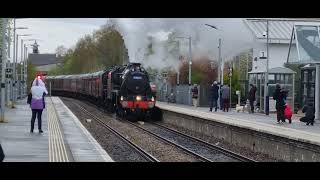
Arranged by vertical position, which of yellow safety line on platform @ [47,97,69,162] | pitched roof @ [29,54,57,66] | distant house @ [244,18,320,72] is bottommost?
yellow safety line on platform @ [47,97,69,162]

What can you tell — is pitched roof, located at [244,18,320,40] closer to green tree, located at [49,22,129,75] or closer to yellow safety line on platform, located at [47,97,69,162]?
green tree, located at [49,22,129,75]

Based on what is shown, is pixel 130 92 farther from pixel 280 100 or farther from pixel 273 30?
pixel 273 30

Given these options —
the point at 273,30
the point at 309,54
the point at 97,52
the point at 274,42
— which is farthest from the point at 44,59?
the point at 309,54

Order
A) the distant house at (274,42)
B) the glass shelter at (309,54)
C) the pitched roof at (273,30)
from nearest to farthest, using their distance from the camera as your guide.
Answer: the glass shelter at (309,54), the pitched roof at (273,30), the distant house at (274,42)

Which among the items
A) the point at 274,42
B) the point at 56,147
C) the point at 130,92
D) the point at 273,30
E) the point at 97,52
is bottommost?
the point at 56,147

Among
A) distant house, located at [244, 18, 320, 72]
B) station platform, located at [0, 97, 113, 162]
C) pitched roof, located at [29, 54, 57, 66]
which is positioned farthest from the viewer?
pitched roof, located at [29, 54, 57, 66]

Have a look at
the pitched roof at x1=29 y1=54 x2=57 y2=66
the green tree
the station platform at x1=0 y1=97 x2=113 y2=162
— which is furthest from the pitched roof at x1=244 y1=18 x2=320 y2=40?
the pitched roof at x1=29 y1=54 x2=57 y2=66

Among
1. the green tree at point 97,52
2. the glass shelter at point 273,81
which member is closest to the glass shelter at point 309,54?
the glass shelter at point 273,81

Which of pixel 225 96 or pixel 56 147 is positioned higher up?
pixel 225 96

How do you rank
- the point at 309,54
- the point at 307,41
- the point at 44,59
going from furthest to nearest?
the point at 44,59 < the point at 307,41 < the point at 309,54

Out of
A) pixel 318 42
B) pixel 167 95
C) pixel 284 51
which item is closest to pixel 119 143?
pixel 318 42

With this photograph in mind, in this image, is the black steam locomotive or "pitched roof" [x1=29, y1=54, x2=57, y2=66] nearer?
the black steam locomotive

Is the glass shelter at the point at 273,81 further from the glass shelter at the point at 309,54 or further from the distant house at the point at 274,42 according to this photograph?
the distant house at the point at 274,42
